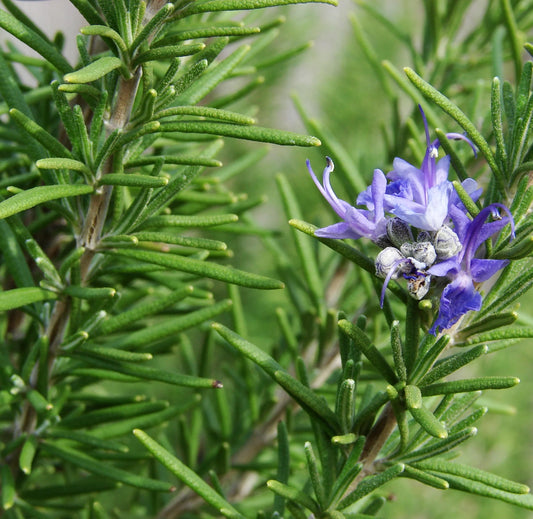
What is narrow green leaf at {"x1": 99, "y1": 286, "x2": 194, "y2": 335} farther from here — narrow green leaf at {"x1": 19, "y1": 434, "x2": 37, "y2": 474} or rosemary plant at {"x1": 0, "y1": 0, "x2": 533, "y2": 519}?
narrow green leaf at {"x1": 19, "y1": 434, "x2": 37, "y2": 474}

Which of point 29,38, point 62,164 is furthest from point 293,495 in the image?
point 29,38

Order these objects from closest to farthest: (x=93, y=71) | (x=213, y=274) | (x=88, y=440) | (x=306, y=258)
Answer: (x=93, y=71), (x=213, y=274), (x=88, y=440), (x=306, y=258)

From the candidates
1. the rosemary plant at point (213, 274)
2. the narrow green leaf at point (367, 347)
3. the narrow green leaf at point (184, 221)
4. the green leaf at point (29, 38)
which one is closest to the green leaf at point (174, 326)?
the rosemary plant at point (213, 274)

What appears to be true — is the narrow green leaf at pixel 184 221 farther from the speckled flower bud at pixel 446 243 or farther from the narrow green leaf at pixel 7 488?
the narrow green leaf at pixel 7 488

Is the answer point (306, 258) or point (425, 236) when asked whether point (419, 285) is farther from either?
point (306, 258)

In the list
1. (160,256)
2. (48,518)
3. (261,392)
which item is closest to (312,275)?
(261,392)

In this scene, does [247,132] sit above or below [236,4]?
below
